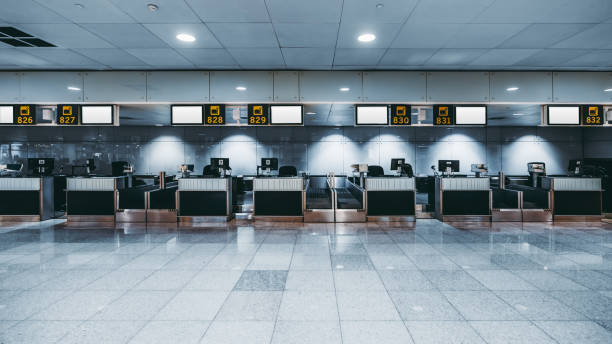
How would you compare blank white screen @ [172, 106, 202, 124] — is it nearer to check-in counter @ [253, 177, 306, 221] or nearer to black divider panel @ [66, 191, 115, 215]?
check-in counter @ [253, 177, 306, 221]

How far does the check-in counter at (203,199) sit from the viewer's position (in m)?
7.56

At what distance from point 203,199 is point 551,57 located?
8270 millimetres

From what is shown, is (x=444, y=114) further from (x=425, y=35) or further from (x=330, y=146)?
(x=330, y=146)

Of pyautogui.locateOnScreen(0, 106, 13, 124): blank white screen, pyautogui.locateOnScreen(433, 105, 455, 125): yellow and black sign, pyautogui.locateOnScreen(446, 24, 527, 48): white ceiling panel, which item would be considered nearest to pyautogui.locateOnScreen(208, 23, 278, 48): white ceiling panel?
pyautogui.locateOnScreen(446, 24, 527, 48): white ceiling panel

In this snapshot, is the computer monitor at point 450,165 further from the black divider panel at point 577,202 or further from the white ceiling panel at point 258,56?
the white ceiling panel at point 258,56

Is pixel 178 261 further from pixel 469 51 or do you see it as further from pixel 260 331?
pixel 469 51

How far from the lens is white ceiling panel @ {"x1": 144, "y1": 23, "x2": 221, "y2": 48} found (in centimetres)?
488

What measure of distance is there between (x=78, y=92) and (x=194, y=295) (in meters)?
6.64

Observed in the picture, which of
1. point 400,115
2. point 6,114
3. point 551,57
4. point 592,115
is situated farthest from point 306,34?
point 6,114

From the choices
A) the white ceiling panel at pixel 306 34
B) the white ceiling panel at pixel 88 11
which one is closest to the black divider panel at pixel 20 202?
the white ceiling panel at pixel 88 11

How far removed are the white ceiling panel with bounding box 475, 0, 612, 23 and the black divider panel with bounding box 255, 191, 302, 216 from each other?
5.08 metres

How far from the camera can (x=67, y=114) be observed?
714cm

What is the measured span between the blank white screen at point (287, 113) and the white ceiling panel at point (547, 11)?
391cm

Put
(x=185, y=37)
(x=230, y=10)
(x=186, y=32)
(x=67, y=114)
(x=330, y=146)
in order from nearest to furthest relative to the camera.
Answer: (x=230, y=10) < (x=186, y=32) < (x=185, y=37) < (x=67, y=114) < (x=330, y=146)
